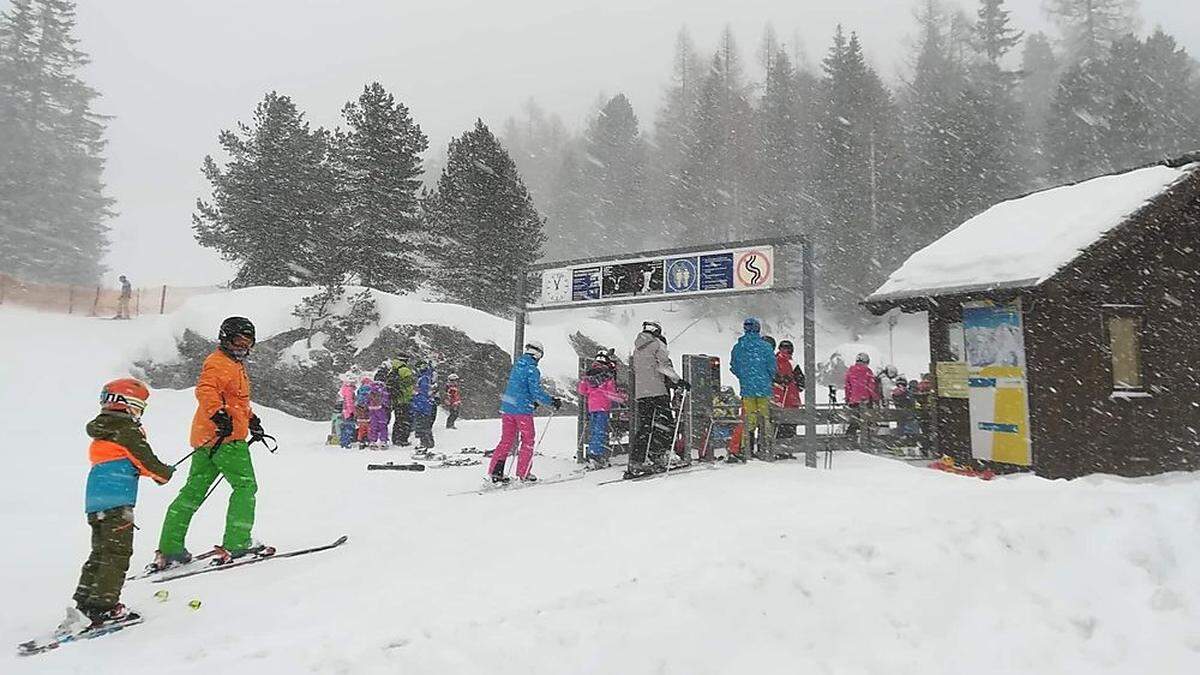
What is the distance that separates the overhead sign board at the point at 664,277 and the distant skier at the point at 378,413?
5.21m

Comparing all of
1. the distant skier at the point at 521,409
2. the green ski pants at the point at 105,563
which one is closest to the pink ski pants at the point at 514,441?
the distant skier at the point at 521,409

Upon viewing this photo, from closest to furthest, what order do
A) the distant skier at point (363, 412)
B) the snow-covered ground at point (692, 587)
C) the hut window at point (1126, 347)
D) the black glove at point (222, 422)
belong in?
the snow-covered ground at point (692, 587) < the black glove at point (222, 422) < the hut window at point (1126, 347) < the distant skier at point (363, 412)

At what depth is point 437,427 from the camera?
1881 centimetres

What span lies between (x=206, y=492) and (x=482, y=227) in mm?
25363

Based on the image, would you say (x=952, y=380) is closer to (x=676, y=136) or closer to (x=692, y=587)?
(x=692, y=587)

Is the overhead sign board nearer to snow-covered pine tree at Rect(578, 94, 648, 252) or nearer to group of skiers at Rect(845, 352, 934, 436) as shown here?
group of skiers at Rect(845, 352, 934, 436)

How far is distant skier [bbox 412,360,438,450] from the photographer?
48.4 feet

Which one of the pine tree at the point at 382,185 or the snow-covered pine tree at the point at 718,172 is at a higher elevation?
the snow-covered pine tree at the point at 718,172

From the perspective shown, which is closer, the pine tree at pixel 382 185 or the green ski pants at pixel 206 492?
the green ski pants at pixel 206 492

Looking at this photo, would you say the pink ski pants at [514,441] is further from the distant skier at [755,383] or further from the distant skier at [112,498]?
the distant skier at [112,498]

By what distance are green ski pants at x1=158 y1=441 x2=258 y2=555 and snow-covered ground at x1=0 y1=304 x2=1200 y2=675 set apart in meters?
0.40

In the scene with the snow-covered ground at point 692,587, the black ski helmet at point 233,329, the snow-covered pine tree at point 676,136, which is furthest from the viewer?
the snow-covered pine tree at point 676,136

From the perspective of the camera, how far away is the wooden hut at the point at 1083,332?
1033 centimetres

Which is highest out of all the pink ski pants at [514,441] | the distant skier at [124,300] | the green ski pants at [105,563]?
the distant skier at [124,300]
